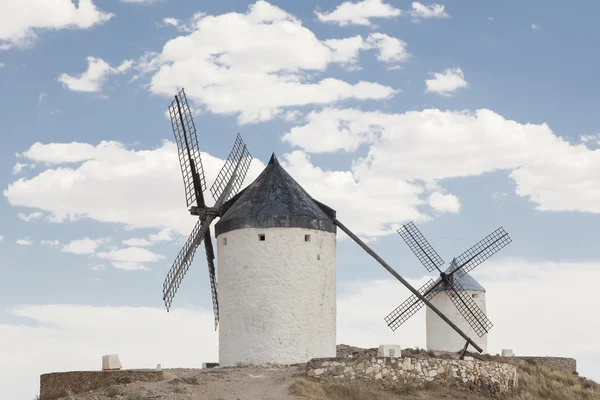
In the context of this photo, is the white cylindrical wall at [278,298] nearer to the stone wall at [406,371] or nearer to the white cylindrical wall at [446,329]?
the stone wall at [406,371]

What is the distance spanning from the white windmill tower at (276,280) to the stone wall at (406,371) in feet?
6.00

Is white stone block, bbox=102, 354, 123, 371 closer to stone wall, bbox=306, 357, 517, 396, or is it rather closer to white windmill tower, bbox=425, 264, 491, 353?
stone wall, bbox=306, 357, 517, 396

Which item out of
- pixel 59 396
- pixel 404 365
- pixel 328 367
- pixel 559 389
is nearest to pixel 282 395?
pixel 328 367

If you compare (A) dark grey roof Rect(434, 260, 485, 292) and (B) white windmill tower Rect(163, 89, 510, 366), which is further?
(A) dark grey roof Rect(434, 260, 485, 292)

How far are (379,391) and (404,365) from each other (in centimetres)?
106

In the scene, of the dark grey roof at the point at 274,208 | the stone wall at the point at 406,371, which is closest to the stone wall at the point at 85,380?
the stone wall at the point at 406,371

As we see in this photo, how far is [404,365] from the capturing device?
64.1 feet

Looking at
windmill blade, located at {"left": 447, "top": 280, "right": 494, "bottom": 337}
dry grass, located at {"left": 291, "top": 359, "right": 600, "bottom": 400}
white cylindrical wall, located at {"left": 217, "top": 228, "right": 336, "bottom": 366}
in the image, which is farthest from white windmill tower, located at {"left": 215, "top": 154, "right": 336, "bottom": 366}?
windmill blade, located at {"left": 447, "top": 280, "right": 494, "bottom": 337}

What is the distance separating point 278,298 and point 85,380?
486cm

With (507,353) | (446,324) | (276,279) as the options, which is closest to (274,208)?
(276,279)

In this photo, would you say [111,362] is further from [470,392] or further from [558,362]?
[558,362]

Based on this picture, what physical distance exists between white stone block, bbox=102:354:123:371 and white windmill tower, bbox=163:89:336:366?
283 cm

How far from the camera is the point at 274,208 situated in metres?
21.8

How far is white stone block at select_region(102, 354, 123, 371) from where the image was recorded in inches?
794
